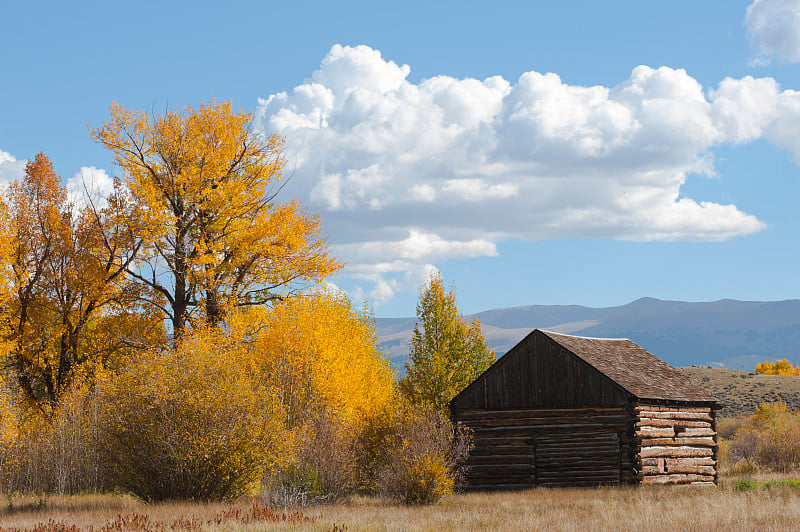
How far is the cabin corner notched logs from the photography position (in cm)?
2838

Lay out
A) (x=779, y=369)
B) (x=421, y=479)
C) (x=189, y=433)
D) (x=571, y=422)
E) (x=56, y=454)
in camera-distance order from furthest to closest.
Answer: (x=779, y=369) → (x=571, y=422) → (x=56, y=454) → (x=421, y=479) → (x=189, y=433)

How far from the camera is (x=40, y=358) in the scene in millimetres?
33781

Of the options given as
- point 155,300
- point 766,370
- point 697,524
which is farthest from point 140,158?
point 766,370

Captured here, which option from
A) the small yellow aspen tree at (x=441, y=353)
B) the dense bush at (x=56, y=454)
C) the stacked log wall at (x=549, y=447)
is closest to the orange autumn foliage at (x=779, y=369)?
the small yellow aspen tree at (x=441, y=353)

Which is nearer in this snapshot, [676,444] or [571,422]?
[571,422]

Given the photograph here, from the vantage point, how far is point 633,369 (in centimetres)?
3173

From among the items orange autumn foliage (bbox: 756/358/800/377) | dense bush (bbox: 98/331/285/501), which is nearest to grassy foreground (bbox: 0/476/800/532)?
dense bush (bbox: 98/331/285/501)

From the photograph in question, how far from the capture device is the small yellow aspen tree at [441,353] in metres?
37.1

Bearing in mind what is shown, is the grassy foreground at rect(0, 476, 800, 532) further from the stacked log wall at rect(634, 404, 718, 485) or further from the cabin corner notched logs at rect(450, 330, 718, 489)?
the stacked log wall at rect(634, 404, 718, 485)

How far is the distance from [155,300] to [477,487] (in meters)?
14.8

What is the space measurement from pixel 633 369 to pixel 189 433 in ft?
59.2

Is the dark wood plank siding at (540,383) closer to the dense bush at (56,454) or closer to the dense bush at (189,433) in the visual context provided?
the dense bush at (189,433)

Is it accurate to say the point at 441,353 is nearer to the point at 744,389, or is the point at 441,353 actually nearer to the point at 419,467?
the point at 419,467

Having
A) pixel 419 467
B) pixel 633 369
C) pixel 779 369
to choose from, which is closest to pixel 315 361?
pixel 419 467
